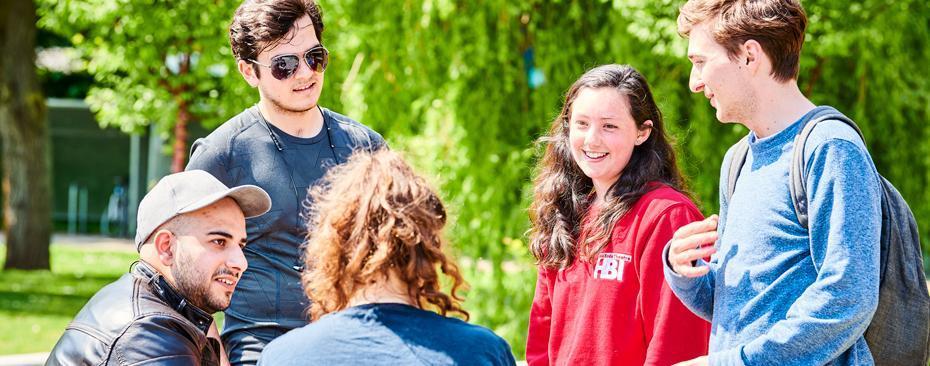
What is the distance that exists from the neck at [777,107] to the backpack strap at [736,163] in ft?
0.41

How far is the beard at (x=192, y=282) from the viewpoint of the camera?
258cm

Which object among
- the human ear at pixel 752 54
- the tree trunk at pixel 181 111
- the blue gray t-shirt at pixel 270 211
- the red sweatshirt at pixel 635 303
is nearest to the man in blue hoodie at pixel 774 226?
the human ear at pixel 752 54

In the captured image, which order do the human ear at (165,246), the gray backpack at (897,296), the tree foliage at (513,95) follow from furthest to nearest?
the tree foliage at (513,95) → the human ear at (165,246) → the gray backpack at (897,296)

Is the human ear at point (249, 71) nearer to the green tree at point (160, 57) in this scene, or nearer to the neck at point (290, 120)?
the neck at point (290, 120)

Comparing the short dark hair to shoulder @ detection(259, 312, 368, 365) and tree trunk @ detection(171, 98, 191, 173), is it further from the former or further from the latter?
tree trunk @ detection(171, 98, 191, 173)

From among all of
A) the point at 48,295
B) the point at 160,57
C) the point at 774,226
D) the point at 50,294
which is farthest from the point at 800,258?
the point at 50,294

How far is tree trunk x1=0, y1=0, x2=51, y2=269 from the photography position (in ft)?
49.5

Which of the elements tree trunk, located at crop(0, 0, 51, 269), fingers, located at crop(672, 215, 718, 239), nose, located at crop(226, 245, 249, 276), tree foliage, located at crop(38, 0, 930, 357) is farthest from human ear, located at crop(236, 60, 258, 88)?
tree trunk, located at crop(0, 0, 51, 269)

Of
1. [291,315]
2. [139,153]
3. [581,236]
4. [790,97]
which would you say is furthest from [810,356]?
[139,153]

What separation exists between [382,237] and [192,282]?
74 centimetres

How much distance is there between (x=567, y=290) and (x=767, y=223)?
83cm

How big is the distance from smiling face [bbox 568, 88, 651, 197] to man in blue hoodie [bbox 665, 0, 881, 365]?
0.47 meters

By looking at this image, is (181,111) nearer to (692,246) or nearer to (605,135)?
(605,135)

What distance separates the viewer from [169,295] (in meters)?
2.56
